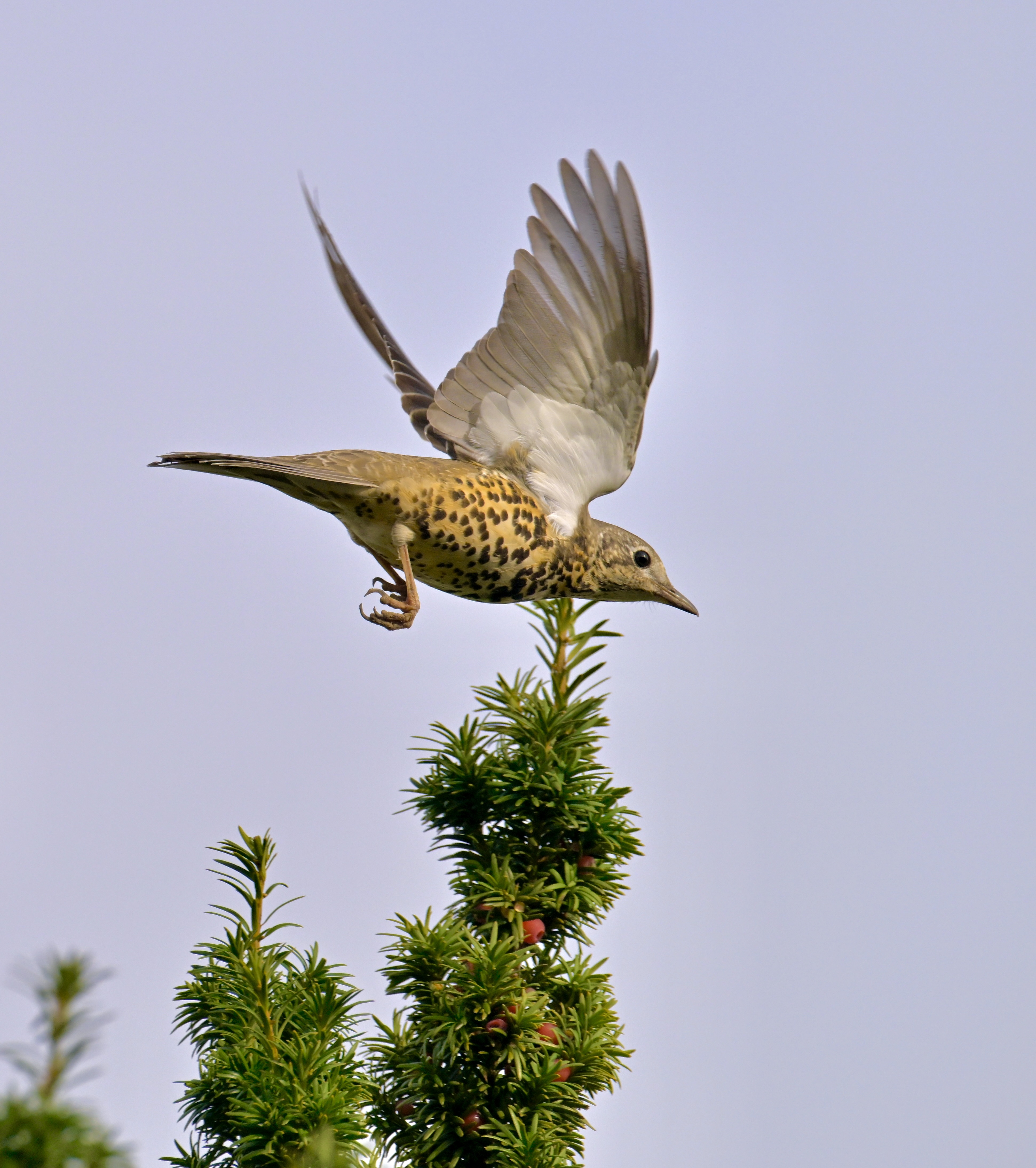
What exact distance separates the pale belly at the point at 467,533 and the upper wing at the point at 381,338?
580 millimetres

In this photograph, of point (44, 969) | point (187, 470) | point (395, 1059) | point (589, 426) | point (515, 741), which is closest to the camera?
point (44, 969)

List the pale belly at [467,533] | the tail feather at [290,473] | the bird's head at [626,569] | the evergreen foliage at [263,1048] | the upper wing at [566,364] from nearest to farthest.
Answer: the evergreen foliage at [263,1048]
the tail feather at [290,473]
the pale belly at [467,533]
the upper wing at [566,364]
the bird's head at [626,569]

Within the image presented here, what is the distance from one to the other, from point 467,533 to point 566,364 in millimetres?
736

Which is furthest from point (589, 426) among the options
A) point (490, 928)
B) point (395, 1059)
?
point (395, 1059)

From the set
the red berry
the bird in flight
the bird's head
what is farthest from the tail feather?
the red berry

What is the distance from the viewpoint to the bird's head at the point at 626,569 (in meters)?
4.88

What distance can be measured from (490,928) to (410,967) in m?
0.21

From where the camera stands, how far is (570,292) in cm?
448

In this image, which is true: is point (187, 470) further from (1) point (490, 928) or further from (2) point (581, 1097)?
(2) point (581, 1097)

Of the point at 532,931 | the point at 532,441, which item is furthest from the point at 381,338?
the point at 532,931

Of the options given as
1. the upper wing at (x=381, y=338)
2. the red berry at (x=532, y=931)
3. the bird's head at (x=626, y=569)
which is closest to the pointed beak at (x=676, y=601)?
the bird's head at (x=626, y=569)

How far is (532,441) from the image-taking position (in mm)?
4613

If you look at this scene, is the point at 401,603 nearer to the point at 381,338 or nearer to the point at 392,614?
the point at 392,614

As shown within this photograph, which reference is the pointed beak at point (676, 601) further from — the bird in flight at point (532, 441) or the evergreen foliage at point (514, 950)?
the evergreen foliage at point (514, 950)
